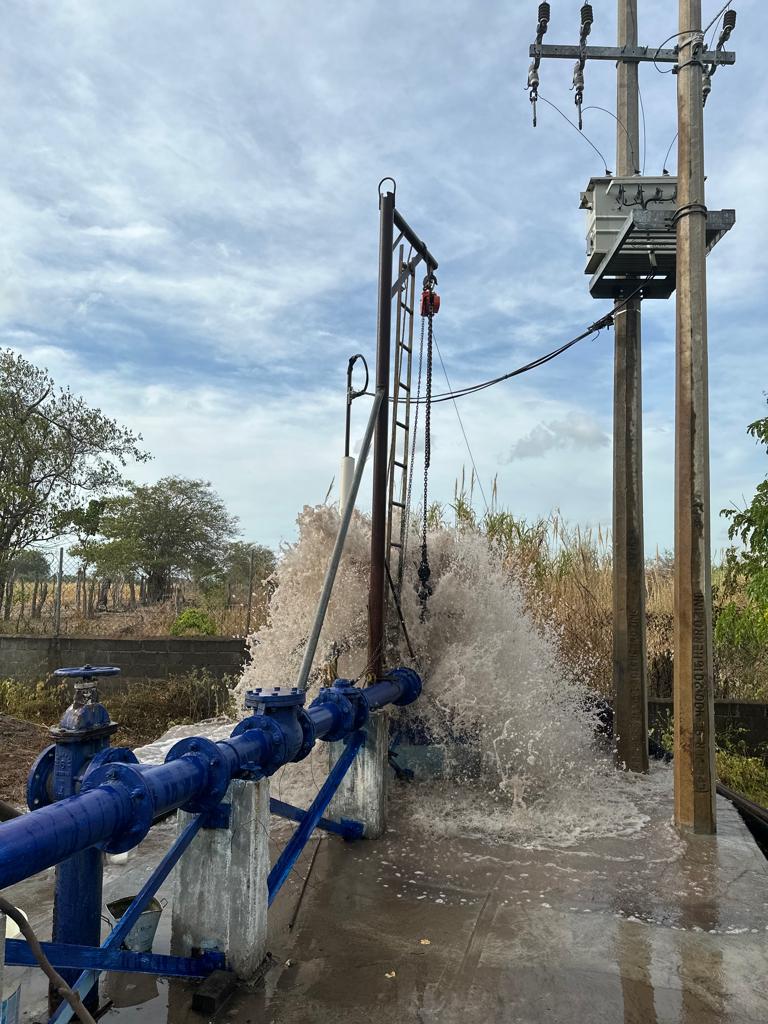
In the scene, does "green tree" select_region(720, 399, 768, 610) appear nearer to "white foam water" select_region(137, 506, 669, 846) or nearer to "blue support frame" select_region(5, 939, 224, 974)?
"white foam water" select_region(137, 506, 669, 846)

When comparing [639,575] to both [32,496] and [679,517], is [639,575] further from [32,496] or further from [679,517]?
[32,496]

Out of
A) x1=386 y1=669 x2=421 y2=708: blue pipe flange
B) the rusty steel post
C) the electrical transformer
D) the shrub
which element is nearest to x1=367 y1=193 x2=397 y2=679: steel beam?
the rusty steel post

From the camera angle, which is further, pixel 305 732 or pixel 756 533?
pixel 756 533

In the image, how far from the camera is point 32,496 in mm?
16922

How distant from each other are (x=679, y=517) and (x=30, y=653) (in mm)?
10060

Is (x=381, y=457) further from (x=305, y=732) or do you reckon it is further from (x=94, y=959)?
(x=94, y=959)

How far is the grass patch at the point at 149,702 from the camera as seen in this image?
33.7 feet

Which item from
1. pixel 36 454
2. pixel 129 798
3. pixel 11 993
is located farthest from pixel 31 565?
pixel 129 798

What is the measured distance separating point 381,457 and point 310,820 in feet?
8.74

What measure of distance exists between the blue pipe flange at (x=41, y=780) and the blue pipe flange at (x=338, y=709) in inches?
65.2

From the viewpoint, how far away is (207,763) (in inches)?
115

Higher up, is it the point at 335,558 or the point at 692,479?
the point at 692,479

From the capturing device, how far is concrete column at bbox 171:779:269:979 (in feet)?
10.2

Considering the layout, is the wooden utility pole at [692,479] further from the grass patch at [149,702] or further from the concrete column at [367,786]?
the grass patch at [149,702]
